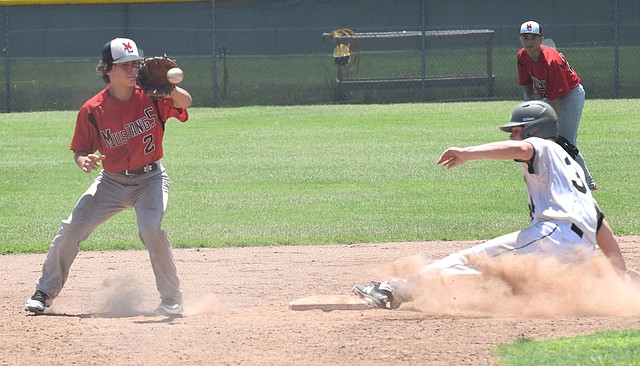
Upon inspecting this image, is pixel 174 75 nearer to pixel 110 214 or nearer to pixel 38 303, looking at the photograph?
pixel 110 214

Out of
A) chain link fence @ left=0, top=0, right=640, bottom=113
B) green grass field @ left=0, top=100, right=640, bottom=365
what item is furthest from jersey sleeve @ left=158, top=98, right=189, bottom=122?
chain link fence @ left=0, top=0, right=640, bottom=113

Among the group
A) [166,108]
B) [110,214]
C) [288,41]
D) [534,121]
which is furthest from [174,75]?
[288,41]

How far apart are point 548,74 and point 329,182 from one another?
330 cm

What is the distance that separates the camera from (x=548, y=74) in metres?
11.4

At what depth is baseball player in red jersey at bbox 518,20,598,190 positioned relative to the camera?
11328 millimetres

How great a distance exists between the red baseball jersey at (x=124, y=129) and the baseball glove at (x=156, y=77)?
127 millimetres

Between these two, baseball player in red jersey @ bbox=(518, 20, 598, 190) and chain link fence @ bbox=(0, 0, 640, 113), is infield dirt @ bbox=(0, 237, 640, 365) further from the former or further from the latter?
chain link fence @ bbox=(0, 0, 640, 113)

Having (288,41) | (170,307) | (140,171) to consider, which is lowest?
(170,307)

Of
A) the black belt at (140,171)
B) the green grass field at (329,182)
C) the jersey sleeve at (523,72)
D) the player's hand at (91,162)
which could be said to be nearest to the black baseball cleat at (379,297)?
the green grass field at (329,182)

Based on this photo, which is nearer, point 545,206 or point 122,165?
point 545,206

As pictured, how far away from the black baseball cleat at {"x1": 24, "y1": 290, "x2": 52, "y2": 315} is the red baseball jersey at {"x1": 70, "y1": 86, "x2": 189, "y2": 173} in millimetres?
950

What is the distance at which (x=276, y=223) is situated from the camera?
10.7m

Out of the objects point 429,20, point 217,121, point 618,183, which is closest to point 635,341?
point 618,183

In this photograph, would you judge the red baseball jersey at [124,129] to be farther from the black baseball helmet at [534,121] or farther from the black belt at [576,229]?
the black belt at [576,229]
